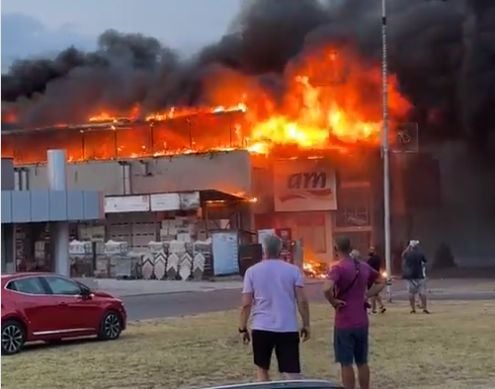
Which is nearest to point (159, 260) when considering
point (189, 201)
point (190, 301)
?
point (189, 201)

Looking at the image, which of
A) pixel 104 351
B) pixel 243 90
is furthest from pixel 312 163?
pixel 104 351

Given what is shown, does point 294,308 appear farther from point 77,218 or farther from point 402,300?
point 77,218

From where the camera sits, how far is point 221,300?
30344mm

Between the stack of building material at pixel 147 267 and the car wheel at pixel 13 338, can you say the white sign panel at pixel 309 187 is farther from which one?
the car wheel at pixel 13 338

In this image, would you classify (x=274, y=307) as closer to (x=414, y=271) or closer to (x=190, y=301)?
(x=414, y=271)

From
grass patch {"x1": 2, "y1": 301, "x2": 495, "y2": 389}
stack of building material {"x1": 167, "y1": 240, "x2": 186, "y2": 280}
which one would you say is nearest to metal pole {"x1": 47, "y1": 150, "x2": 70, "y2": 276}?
stack of building material {"x1": 167, "y1": 240, "x2": 186, "y2": 280}

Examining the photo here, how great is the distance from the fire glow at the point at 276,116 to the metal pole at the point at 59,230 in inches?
577

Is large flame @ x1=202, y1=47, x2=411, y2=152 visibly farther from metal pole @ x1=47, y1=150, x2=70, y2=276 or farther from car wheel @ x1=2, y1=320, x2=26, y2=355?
car wheel @ x1=2, y1=320, x2=26, y2=355

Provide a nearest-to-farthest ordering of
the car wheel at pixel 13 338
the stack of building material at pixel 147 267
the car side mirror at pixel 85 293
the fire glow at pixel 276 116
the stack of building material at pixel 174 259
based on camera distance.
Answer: the car wheel at pixel 13 338 → the car side mirror at pixel 85 293 → the stack of building material at pixel 174 259 → the stack of building material at pixel 147 267 → the fire glow at pixel 276 116

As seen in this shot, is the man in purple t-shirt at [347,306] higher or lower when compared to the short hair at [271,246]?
lower

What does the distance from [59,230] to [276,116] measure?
17.4 meters

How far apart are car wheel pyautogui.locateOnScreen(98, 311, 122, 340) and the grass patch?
0.26 m

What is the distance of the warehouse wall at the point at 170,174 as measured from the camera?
49.2 meters

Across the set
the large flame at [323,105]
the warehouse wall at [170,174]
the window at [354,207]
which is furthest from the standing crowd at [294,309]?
the warehouse wall at [170,174]
